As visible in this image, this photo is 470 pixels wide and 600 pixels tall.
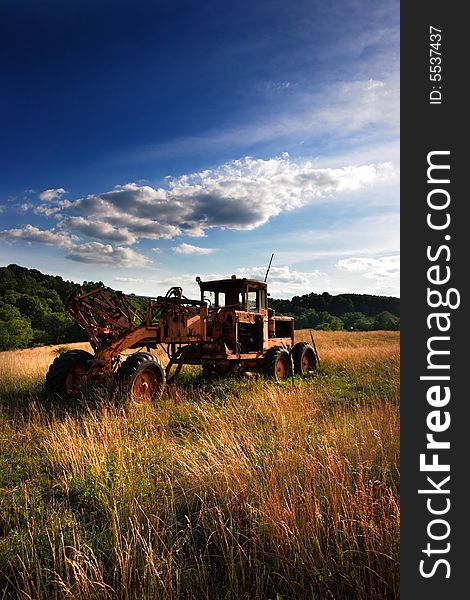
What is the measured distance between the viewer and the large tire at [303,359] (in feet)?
46.2

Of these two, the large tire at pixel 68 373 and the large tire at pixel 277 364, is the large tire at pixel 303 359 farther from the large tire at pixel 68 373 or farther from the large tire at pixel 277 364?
the large tire at pixel 68 373

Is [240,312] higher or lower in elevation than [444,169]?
lower

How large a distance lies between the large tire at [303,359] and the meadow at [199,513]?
6.95m

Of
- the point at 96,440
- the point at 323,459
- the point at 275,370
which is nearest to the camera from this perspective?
the point at 323,459

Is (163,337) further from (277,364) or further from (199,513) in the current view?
(199,513)

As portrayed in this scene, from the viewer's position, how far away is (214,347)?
11.2 metres

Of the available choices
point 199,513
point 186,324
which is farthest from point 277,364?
point 199,513

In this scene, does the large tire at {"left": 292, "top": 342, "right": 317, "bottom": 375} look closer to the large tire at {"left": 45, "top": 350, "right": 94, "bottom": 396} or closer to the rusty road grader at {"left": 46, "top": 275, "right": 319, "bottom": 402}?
the rusty road grader at {"left": 46, "top": 275, "right": 319, "bottom": 402}

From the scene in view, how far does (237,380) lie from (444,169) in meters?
9.44

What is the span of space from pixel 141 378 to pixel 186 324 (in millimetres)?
1761

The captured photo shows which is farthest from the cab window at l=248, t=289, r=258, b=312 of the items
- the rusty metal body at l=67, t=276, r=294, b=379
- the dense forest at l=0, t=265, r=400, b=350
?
the dense forest at l=0, t=265, r=400, b=350

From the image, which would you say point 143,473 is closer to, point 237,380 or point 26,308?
point 237,380

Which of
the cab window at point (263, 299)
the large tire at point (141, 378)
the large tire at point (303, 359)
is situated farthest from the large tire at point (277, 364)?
the large tire at point (141, 378)

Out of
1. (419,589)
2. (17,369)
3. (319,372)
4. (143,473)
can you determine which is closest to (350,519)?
(419,589)
